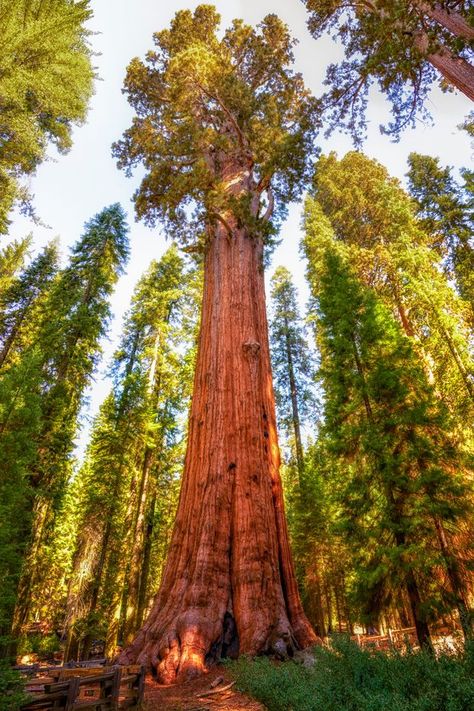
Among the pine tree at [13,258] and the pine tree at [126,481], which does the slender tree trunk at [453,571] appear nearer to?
the pine tree at [126,481]

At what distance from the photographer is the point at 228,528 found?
21.5 ft

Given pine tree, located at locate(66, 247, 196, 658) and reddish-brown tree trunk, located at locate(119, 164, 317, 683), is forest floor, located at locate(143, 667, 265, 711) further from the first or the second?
pine tree, located at locate(66, 247, 196, 658)

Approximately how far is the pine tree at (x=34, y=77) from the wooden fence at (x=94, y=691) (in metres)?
14.6

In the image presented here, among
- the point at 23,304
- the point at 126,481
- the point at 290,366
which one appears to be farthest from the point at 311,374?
the point at 23,304

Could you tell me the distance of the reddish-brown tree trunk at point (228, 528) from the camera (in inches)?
219

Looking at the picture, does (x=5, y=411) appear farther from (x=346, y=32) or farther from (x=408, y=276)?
(x=408, y=276)

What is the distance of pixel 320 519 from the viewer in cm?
1587

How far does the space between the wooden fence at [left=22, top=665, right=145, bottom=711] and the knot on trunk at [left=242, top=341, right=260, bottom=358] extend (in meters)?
5.41

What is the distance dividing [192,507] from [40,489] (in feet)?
25.2

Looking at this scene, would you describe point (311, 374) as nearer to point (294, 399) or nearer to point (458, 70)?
point (294, 399)

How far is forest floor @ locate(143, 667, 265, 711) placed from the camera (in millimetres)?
4176

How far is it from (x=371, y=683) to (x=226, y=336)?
6.43m

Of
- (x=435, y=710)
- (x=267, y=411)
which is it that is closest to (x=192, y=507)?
(x=267, y=411)

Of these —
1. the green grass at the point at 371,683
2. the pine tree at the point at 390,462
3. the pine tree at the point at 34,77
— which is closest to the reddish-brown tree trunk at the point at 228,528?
the green grass at the point at 371,683
